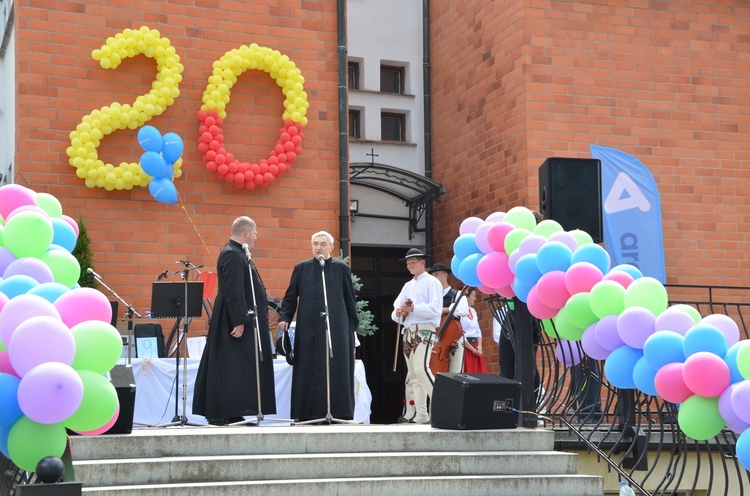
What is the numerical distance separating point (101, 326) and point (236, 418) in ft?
13.9

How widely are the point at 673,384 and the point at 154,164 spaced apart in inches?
282

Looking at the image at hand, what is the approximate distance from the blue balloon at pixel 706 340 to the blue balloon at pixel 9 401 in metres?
3.96

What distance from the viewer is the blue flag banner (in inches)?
573

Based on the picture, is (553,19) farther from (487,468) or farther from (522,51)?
(487,468)

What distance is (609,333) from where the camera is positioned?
7723 millimetres

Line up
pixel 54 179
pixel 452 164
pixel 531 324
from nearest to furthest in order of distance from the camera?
pixel 531 324
pixel 54 179
pixel 452 164

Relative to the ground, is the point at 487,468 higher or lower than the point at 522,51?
lower

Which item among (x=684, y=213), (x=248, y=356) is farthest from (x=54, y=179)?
(x=684, y=213)

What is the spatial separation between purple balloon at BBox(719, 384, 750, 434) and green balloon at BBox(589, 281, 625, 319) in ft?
3.54

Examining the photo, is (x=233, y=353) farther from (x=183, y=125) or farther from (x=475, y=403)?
(x=183, y=125)

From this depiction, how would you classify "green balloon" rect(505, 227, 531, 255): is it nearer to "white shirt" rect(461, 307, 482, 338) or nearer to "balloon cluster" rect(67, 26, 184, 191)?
"white shirt" rect(461, 307, 482, 338)

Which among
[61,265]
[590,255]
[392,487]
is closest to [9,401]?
[61,265]

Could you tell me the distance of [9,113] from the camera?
1393 centimetres

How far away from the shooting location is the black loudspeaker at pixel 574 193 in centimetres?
937
